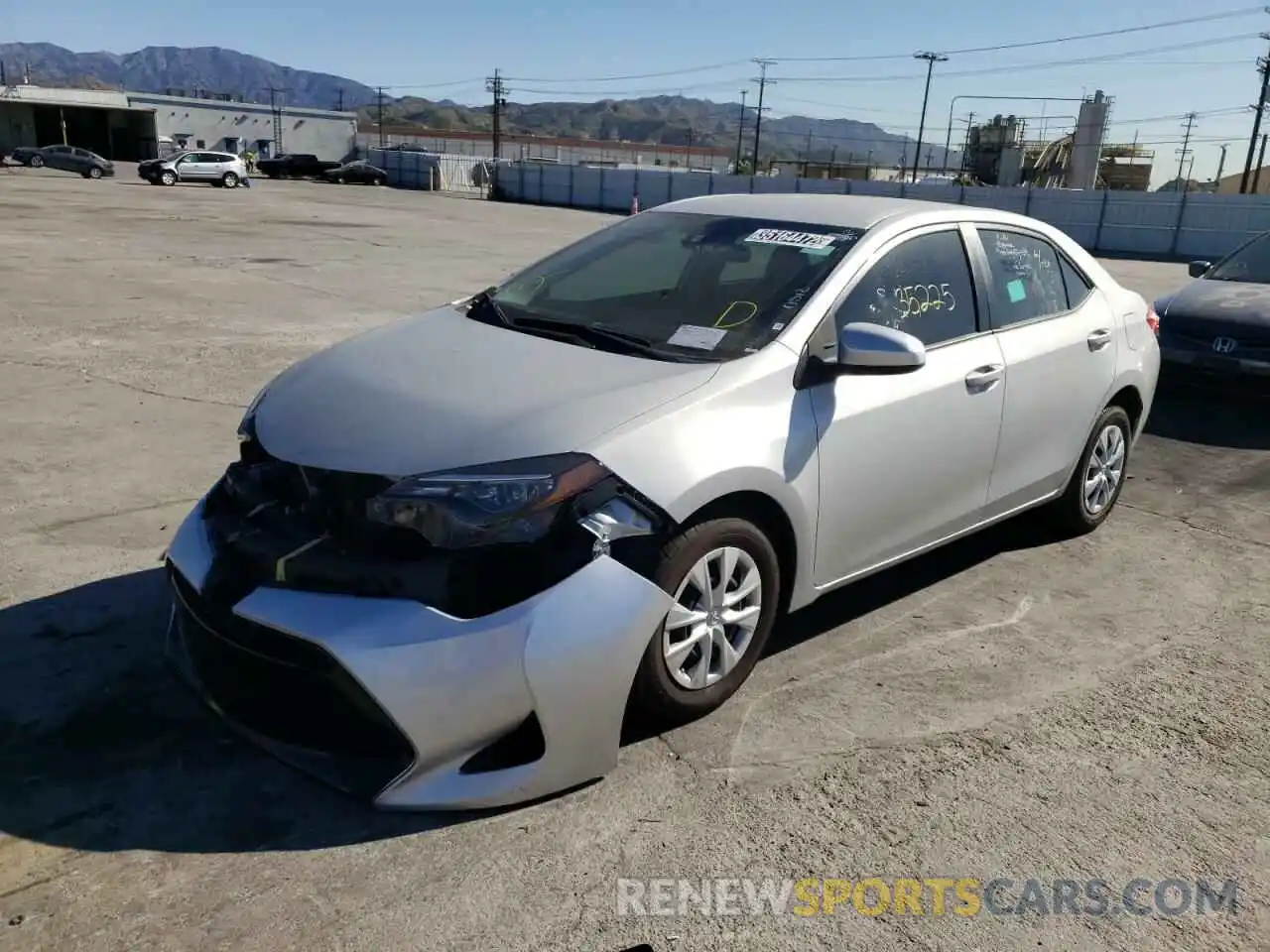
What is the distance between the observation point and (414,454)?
2.90 m

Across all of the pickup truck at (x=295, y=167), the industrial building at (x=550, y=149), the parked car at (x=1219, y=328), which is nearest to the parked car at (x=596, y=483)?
the parked car at (x=1219, y=328)

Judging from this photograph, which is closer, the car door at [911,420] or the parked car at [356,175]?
the car door at [911,420]

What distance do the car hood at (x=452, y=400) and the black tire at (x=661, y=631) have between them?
1.40ft

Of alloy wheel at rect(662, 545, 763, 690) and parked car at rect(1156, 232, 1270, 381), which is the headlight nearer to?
alloy wheel at rect(662, 545, 763, 690)

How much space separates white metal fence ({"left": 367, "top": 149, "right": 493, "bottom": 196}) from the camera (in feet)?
184

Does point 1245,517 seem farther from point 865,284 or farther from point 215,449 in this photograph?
point 215,449

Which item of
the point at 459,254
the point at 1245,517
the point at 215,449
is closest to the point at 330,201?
the point at 459,254

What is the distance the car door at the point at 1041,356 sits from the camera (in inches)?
174

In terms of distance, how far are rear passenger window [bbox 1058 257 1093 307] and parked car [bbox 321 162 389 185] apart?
55.5m

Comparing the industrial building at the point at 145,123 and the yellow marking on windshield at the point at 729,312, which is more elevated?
the industrial building at the point at 145,123

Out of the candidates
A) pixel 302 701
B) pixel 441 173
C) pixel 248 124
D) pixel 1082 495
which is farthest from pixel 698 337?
pixel 248 124

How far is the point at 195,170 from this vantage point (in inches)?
1706

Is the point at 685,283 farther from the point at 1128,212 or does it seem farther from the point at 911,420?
the point at 1128,212

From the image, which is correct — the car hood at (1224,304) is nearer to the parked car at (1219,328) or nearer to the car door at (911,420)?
the parked car at (1219,328)
